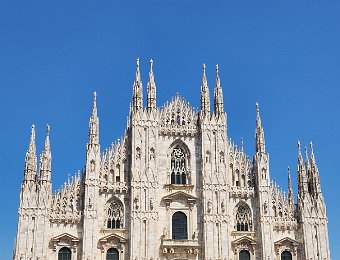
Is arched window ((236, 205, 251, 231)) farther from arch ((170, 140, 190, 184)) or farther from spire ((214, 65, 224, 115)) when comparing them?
spire ((214, 65, 224, 115))

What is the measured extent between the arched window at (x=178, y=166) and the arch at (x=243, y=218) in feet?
15.5

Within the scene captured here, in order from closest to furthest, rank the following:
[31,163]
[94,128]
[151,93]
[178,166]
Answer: [31,163], [94,128], [178,166], [151,93]

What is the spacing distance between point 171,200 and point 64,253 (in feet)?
28.9

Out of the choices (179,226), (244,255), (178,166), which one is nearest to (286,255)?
(244,255)

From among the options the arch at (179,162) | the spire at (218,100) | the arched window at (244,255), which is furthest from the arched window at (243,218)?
the spire at (218,100)

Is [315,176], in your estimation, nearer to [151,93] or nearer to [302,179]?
[302,179]

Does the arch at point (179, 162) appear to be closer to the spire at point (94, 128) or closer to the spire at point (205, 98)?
the spire at point (205, 98)

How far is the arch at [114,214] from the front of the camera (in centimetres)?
4616

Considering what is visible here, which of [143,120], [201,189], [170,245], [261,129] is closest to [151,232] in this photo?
[170,245]

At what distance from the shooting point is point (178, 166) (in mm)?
48688

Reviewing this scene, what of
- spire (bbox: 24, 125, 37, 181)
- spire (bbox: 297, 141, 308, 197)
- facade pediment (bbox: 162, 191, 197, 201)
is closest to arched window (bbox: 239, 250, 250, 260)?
facade pediment (bbox: 162, 191, 197, 201)

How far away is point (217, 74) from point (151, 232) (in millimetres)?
14500

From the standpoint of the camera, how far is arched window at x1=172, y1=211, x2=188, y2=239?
153ft

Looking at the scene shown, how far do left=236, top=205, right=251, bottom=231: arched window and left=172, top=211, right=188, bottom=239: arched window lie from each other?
4.07 m
